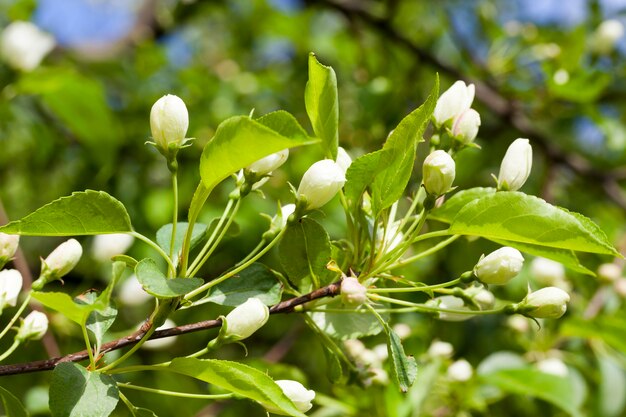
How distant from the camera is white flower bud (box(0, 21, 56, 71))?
199cm


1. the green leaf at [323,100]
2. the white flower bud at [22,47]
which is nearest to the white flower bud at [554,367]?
the green leaf at [323,100]

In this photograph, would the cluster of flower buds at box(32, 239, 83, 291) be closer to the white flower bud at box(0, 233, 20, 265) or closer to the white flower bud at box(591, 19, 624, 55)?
the white flower bud at box(0, 233, 20, 265)

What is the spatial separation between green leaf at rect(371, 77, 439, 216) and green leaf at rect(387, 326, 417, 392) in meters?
0.15

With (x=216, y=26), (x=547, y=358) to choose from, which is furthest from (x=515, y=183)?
(x=216, y=26)

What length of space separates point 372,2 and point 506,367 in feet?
7.07

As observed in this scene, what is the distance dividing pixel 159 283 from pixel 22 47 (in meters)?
1.57

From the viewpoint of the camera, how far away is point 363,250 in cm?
83

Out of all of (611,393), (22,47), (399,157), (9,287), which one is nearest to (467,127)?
(399,157)

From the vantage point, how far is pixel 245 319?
751mm

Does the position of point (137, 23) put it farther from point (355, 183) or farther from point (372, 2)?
point (355, 183)

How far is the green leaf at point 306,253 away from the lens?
800 millimetres

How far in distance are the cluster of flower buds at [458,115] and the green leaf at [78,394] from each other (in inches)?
19.9

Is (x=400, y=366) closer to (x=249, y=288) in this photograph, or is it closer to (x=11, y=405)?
(x=249, y=288)

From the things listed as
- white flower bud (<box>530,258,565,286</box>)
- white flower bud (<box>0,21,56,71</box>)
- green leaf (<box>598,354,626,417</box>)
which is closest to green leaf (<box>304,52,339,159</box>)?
white flower bud (<box>530,258,565,286</box>)
